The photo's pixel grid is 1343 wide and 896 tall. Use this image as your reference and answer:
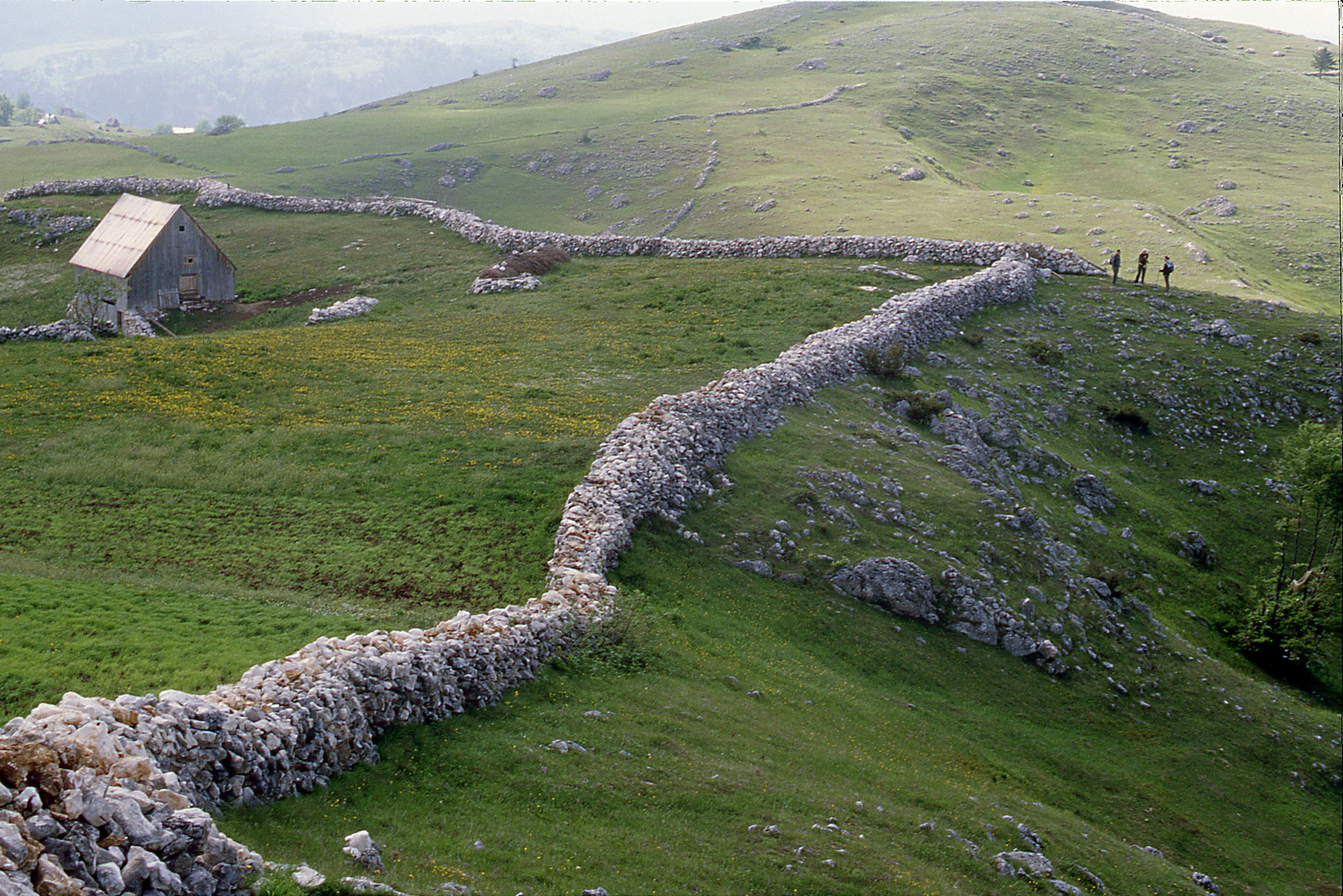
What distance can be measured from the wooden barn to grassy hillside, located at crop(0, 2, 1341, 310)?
47.0 m

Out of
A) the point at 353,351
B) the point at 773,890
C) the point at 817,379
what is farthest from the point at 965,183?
the point at 773,890

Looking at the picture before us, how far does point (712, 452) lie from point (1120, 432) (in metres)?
25.7

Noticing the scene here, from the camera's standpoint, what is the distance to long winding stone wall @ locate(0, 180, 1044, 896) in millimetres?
10375

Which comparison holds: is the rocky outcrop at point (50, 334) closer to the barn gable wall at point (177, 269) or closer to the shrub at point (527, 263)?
the barn gable wall at point (177, 269)

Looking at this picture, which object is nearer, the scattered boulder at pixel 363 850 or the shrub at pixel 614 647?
the scattered boulder at pixel 363 850

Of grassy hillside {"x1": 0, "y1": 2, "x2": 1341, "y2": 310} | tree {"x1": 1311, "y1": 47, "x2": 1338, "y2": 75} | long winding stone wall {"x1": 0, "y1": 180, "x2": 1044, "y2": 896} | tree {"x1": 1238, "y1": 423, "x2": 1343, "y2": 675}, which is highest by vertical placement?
tree {"x1": 1311, "y1": 47, "x2": 1338, "y2": 75}


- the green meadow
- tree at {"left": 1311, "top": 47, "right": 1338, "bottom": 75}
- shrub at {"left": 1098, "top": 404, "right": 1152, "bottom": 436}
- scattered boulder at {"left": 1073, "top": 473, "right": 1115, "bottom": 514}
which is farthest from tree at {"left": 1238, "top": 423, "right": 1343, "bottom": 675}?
tree at {"left": 1311, "top": 47, "right": 1338, "bottom": 75}

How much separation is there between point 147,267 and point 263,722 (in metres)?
52.8

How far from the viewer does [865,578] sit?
30016 mm

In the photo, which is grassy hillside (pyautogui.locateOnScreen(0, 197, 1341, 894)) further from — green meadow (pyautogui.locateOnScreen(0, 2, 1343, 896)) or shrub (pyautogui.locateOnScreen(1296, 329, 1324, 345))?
shrub (pyautogui.locateOnScreen(1296, 329, 1324, 345))

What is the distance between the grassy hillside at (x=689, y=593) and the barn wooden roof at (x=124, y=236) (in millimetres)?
14093

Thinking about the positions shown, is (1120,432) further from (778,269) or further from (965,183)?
(965,183)

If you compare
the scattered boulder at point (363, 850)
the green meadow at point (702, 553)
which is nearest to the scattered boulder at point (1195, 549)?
the green meadow at point (702, 553)

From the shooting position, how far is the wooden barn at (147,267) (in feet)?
184
